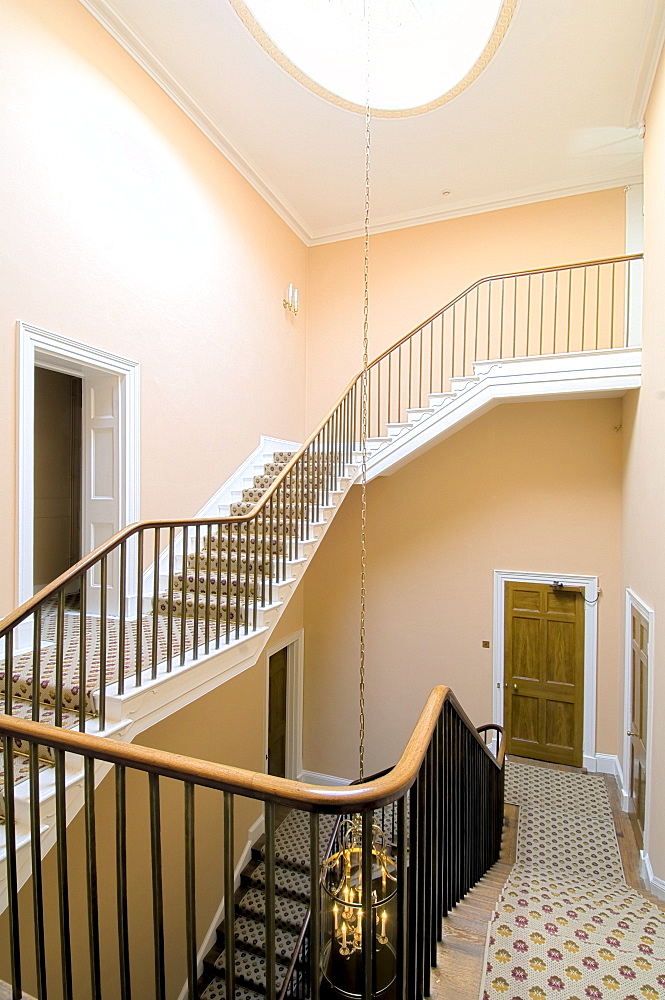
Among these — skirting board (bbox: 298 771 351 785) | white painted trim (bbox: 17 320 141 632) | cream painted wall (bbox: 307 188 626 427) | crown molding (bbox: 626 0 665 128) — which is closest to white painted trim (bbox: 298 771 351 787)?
skirting board (bbox: 298 771 351 785)

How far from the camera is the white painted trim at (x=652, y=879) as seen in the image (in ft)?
11.6

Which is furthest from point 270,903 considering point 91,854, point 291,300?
point 291,300

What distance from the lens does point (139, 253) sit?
15.0 feet

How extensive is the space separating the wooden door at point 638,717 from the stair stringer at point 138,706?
3047 millimetres

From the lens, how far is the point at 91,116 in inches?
160

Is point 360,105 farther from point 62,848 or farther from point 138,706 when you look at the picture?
point 62,848

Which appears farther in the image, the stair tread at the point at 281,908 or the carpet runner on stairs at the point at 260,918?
the stair tread at the point at 281,908

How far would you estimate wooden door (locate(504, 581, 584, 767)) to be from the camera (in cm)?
623

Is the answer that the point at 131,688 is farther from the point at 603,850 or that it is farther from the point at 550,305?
the point at 550,305

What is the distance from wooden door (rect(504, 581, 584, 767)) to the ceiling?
4917 millimetres

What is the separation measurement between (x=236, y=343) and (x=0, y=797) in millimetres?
4862

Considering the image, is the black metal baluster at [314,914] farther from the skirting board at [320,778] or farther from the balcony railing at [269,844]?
the skirting board at [320,778]

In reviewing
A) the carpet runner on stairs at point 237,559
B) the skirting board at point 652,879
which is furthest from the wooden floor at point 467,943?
the carpet runner on stairs at point 237,559

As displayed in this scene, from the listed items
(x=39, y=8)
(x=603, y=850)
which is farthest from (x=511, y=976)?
(x=39, y=8)
